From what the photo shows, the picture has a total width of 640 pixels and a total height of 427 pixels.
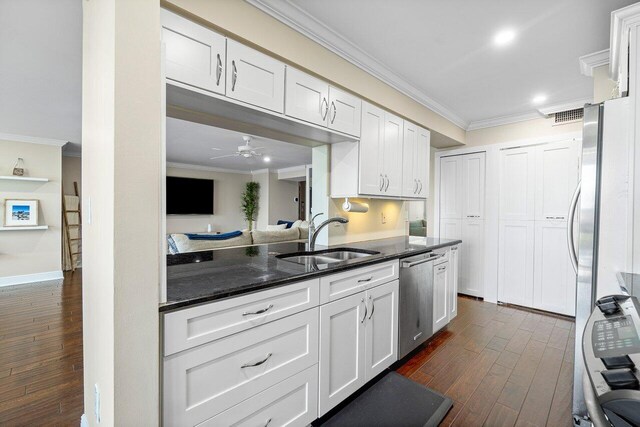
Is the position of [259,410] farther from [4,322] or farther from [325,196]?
[4,322]

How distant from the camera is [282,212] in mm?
9047

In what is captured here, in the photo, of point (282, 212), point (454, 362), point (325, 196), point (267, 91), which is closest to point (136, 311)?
point (267, 91)

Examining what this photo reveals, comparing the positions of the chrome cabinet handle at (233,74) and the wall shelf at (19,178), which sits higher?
the chrome cabinet handle at (233,74)

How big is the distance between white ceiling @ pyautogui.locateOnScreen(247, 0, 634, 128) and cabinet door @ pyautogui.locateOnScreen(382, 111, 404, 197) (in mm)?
363

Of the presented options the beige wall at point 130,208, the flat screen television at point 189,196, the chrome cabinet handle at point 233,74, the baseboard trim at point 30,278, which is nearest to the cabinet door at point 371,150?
the chrome cabinet handle at point 233,74

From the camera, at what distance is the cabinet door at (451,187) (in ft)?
13.6

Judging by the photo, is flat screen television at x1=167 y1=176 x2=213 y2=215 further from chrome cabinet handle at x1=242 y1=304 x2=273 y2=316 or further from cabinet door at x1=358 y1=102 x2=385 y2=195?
chrome cabinet handle at x1=242 y1=304 x2=273 y2=316

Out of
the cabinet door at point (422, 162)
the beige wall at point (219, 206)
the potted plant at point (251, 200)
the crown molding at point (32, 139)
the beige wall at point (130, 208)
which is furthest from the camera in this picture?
the potted plant at point (251, 200)

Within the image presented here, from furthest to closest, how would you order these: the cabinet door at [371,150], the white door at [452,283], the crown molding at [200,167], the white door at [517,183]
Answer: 1. the crown molding at [200,167]
2. the white door at [517,183]
3. the white door at [452,283]
4. the cabinet door at [371,150]

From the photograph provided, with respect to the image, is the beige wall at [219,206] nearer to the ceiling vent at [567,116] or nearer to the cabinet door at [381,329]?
the cabinet door at [381,329]

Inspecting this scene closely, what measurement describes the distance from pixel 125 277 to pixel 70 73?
276 centimetres

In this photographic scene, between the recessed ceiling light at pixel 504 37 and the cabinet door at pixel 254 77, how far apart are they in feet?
5.22

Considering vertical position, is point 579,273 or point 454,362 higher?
point 579,273

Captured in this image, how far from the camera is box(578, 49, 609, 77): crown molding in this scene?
2.21m
